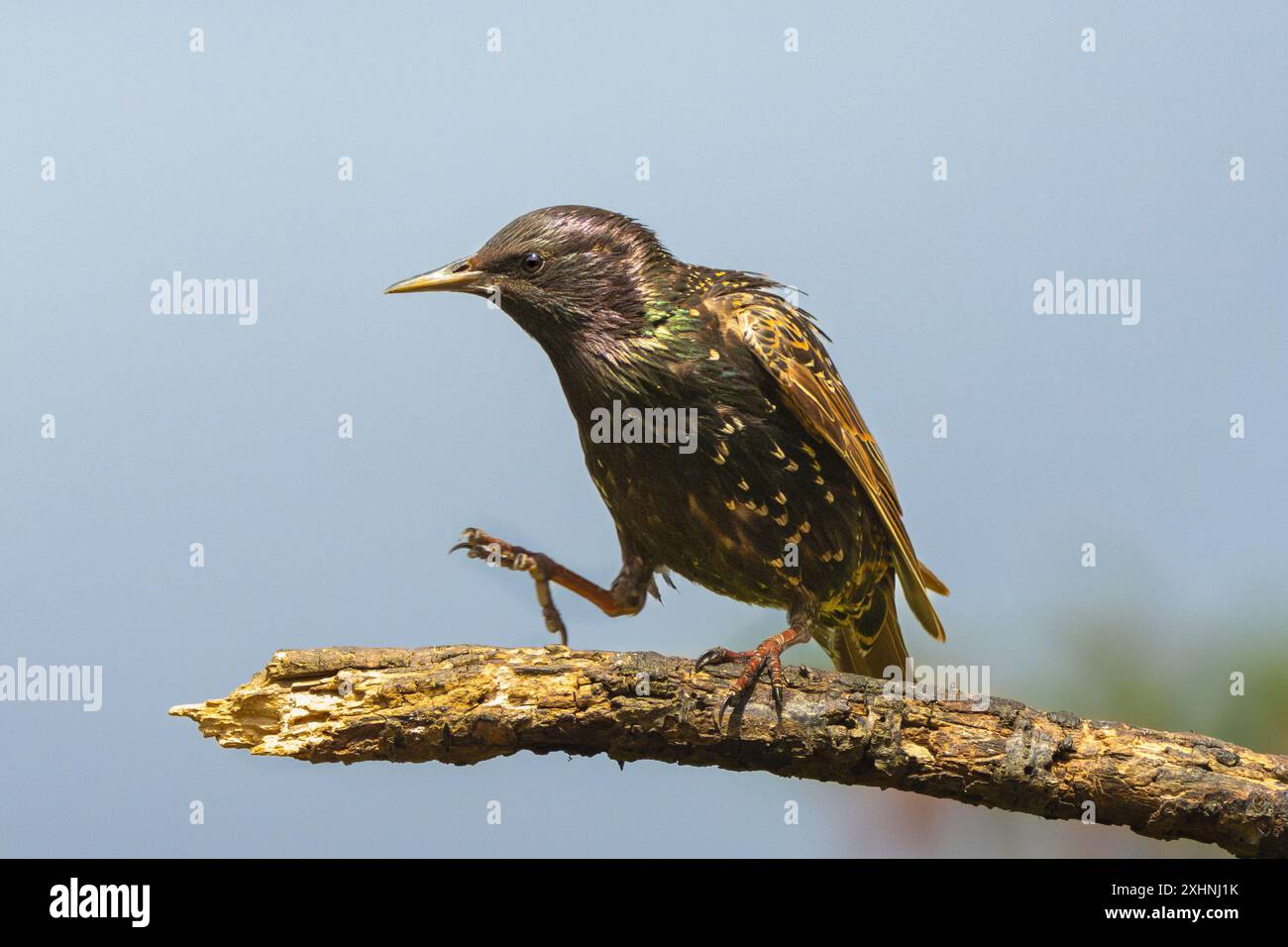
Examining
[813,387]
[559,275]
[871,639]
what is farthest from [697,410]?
[871,639]

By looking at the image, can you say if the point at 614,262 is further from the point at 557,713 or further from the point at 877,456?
the point at 557,713

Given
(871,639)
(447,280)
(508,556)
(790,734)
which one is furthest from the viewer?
(871,639)

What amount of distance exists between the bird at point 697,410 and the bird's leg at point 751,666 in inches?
2.0

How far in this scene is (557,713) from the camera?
4.65m

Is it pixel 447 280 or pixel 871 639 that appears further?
pixel 871 639

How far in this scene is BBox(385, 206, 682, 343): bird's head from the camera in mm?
5203

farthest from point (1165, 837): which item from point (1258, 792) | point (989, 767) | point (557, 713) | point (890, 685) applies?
point (557, 713)

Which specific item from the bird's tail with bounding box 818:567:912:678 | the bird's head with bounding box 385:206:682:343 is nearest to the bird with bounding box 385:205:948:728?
the bird's head with bounding box 385:206:682:343

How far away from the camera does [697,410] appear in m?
5.24

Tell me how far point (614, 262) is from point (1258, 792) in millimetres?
3150

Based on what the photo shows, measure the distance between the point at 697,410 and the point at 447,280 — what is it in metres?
1.11

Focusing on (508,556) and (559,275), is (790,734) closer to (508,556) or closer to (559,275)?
(508,556)

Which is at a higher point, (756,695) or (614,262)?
(614,262)

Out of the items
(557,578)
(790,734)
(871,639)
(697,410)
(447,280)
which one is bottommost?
(790,734)
